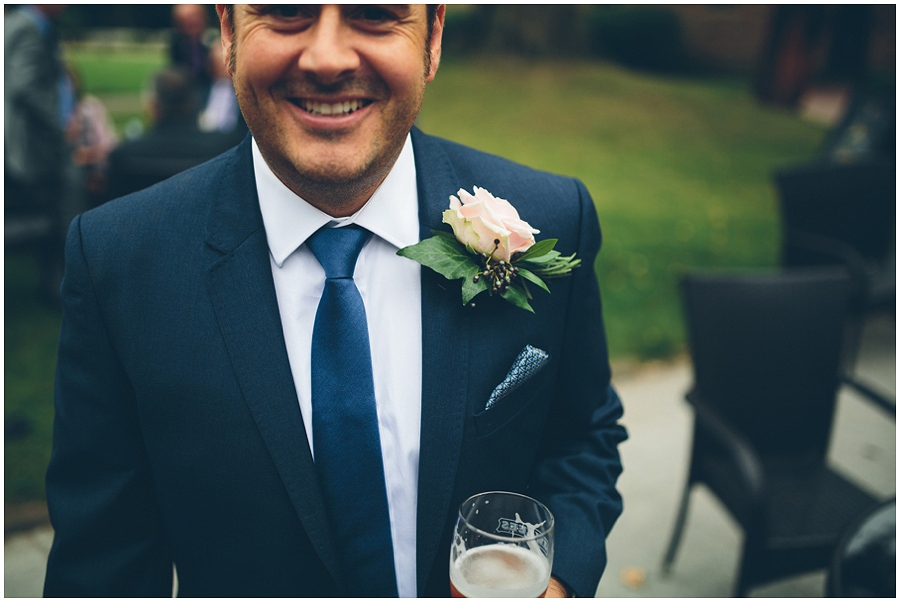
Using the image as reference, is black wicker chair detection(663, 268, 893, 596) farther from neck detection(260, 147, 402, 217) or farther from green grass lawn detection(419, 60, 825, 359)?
green grass lawn detection(419, 60, 825, 359)

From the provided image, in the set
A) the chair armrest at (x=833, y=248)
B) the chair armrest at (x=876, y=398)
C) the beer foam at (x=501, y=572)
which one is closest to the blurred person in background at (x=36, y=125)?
the beer foam at (x=501, y=572)

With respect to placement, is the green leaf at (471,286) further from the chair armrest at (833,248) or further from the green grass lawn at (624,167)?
the chair armrest at (833,248)

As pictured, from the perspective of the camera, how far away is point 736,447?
2.57 metres

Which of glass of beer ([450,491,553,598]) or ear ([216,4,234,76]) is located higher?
ear ([216,4,234,76])

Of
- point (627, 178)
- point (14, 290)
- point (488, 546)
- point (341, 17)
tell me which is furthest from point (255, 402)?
point (627, 178)

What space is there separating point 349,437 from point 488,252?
0.47 metres

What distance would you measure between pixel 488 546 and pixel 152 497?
2.60 ft

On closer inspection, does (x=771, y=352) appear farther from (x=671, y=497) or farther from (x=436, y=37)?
(x=436, y=37)

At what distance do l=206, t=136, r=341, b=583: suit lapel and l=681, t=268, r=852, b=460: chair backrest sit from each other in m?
2.09

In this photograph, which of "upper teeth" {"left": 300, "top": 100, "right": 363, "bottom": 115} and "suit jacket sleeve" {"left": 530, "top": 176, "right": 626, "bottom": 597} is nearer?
"upper teeth" {"left": 300, "top": 100, "right": 363, "bottom": 115}

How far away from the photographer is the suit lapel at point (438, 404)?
1373 millimetres

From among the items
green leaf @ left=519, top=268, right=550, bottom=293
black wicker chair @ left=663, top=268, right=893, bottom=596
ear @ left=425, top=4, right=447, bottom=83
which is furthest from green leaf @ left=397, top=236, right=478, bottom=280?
black wicker chair @ left=663, top=268, right=893, bottom=596

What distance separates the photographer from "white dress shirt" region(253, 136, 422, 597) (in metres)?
1.39

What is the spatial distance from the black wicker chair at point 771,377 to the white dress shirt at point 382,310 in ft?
5.84
